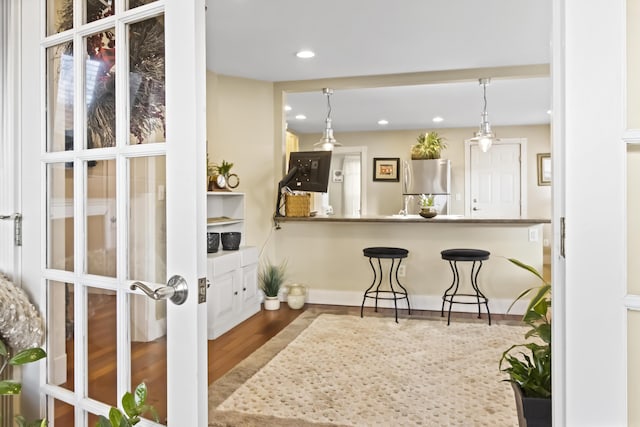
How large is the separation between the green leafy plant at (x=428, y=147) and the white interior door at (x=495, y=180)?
2.65 ft

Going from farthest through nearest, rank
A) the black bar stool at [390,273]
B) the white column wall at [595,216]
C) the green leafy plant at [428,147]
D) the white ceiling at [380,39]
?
the green leafy plant at [428,147]
the black bar stool at [390,273]
the white ceiling at [380,39]
the white column wall at [595,216]

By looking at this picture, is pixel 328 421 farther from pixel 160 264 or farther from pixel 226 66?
pixel 226 66

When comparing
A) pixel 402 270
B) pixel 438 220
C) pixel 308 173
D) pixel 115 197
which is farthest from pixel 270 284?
pixel 115 197

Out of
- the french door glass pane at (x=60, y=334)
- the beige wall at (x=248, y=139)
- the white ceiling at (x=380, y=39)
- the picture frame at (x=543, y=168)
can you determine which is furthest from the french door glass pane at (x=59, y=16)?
the picture frame at (x=543, y=168)

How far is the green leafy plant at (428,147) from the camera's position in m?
7.29

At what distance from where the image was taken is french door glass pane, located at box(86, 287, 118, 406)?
4.05 feet

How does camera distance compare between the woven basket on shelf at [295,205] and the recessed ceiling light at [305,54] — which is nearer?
the recessed ceiling light at [305,54]

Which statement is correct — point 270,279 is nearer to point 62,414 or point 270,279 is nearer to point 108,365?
point 62,414

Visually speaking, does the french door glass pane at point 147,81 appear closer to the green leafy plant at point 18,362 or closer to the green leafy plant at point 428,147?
the green leafy plant at point 18,362

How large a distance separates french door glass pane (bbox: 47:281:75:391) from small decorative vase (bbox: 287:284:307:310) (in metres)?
3.31

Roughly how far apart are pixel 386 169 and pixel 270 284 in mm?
4409

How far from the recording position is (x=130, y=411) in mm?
1092

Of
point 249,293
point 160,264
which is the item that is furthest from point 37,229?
point 249,293

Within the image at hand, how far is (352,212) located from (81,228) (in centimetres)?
744
